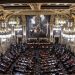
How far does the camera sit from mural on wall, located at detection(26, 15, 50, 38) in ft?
161

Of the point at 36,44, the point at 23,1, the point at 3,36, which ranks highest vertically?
the point at 23,1

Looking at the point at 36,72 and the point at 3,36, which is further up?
the point at 3,36

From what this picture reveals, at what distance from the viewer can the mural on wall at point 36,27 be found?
49.0m

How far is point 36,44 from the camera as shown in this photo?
46.2m

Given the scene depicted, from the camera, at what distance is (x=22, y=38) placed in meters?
48.9

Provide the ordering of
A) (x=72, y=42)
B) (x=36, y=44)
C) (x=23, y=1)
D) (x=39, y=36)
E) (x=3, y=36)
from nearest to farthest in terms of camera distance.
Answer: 1. (x=23, y=1)
2. (x=3, y=36)
3. (x=72, y=42)
4. (x=36, y=44)
5. (x=39, y=36)

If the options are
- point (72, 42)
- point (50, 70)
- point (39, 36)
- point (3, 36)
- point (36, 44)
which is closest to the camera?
point (50, 70)

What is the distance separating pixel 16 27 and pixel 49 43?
7406 millimetres

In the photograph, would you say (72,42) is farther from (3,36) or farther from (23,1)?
(23,1)

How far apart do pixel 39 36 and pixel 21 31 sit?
3926 millimetres

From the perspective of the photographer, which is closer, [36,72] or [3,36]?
[36,72]

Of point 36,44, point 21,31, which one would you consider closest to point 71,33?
point 36,44

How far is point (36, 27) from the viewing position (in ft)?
161

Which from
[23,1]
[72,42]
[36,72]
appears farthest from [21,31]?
[23,1]
